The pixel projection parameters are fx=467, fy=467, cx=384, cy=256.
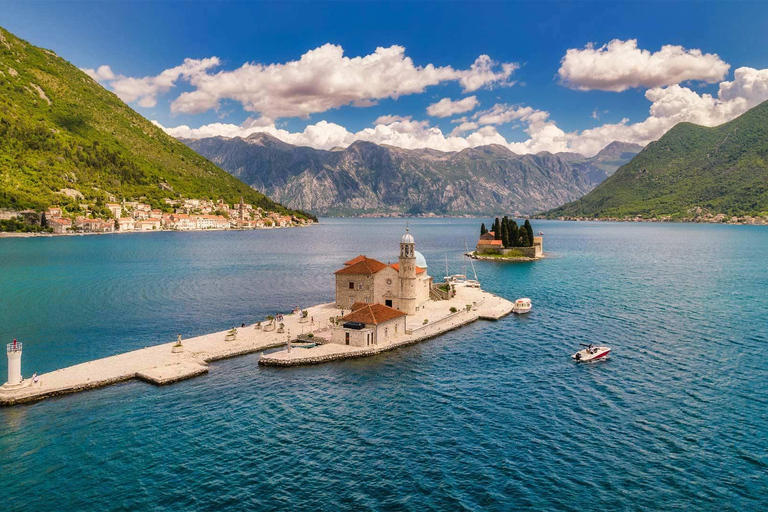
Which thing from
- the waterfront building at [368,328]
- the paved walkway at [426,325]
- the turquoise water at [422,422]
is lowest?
the turquoise water at [422,422]

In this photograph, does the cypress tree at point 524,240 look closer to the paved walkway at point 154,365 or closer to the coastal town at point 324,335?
the coastal town at point 324,335

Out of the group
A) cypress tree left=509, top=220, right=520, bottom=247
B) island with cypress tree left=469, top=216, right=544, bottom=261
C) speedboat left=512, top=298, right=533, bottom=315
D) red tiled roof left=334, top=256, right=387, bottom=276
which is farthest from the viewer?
cypress tree left=509, top=220, right=520, bottom=247

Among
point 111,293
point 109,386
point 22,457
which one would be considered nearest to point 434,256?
point 111,293

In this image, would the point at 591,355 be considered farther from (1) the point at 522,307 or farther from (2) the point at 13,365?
(2) the point at 13,365

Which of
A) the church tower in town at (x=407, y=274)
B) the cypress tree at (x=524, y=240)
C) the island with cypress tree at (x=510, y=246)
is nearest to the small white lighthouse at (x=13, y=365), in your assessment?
the church tower in town at (x=407, y=274)

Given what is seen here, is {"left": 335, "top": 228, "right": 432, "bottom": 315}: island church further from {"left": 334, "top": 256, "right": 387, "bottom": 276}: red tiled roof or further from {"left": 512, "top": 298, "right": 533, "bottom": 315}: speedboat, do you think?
{"left": 512, "top": 298, "right": 533, "bottom": 315}: speedboat

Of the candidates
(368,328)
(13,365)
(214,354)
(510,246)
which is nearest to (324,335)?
(368,328)

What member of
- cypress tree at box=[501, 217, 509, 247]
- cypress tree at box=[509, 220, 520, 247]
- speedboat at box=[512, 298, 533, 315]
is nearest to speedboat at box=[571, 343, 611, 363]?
speedboat at box=[512, 298, 533, 315]
